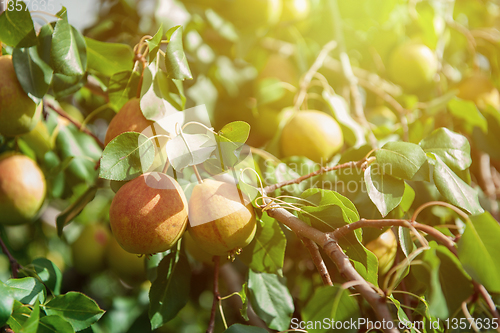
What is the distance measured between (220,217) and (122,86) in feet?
1.24

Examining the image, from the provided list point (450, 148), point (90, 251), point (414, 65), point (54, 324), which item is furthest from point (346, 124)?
point (90, 251)

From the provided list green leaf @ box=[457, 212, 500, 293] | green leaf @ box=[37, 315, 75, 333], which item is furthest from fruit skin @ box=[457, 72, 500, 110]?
green leaf @ box=[37, 315, 75, 333]

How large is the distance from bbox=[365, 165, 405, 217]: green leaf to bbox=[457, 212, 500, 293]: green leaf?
0.14 metres

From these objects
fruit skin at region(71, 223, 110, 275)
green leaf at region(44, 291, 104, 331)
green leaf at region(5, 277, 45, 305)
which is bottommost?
fruit skin at region(71, 223, 110, 275)

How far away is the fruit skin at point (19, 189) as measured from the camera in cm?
86

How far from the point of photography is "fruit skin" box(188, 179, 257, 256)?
1.94 feet

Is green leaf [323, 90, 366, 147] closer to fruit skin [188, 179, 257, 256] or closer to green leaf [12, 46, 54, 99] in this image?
fruit skin [188, 179, 257, 256]

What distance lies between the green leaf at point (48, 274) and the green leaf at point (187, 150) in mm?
425

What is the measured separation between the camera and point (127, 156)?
58 centimetres

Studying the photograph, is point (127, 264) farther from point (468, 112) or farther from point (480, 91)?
point (480, 91)

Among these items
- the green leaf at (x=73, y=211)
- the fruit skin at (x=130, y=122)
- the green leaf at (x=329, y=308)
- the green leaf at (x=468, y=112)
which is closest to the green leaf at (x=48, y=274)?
the green leaf at (x=73, y=211)

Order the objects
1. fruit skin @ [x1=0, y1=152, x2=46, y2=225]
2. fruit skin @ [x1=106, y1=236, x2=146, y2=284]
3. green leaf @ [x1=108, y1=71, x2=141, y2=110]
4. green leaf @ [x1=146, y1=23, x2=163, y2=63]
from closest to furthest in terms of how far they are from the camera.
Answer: green leaf @ [x1=146, y1=23, x2=163, y2=63] → green leaf @ [x1=108, y1=71, x2=141, y2=110] → fruit skin @ [x1=0, y1=152, x2=46, y2=225] → fruit skin @ [x1=106, y1=236, x2=146, y2=284]

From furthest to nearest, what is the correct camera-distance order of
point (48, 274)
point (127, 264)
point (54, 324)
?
point (127, 264), point (48, 274), point (54, 324)

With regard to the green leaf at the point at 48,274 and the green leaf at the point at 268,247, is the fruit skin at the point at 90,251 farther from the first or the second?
the green leaf at the point at 268,247
